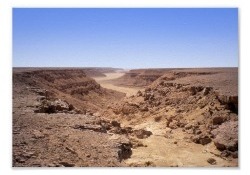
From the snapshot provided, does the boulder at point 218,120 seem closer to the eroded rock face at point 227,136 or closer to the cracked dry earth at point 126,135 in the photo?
the cracked dry earth at point 126,135

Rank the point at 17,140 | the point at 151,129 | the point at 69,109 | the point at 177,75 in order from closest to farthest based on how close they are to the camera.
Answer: the point at 17,140
the point at 69,109
the point at 151,129
the point at 177,75

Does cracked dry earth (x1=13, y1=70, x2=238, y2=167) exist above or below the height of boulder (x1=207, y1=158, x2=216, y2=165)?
above

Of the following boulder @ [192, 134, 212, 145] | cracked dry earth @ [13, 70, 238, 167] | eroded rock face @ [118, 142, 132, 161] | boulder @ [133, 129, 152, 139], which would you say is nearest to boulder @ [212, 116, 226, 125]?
cracked dry earth @ [13, 70, 238, 167]

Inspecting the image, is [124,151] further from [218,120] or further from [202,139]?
[218,120]

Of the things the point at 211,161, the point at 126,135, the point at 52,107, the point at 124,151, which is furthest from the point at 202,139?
the point at 52,107

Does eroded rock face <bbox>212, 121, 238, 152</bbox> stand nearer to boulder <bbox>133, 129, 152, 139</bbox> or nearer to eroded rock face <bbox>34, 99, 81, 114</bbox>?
boulder <bbox>133, 129, 152, 139</bbox>
